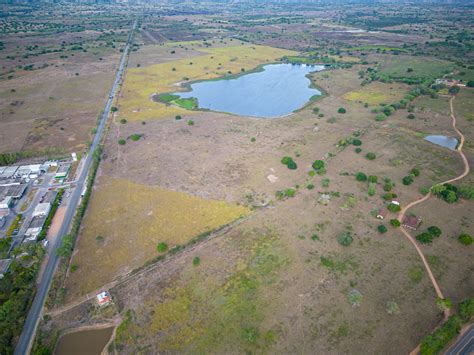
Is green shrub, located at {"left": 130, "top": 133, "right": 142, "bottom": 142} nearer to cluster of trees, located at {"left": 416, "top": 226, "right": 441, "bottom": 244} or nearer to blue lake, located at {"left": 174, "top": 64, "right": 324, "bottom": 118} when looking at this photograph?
blue lake, located at {"left": 174, "top": 64, "right": 324, "bottom": 118}

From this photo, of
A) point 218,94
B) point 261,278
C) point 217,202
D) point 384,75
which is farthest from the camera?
point 384,75

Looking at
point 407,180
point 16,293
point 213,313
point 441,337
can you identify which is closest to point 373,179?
point 407,180

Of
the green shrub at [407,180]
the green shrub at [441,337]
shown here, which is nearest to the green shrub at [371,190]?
the green shrub at [407,180]

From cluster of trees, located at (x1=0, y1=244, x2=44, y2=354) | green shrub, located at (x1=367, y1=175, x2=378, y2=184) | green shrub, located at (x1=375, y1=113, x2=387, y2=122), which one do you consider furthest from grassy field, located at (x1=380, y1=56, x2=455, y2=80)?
cluster of trees, located at (x1=0, y1=244, x2=44, y2=354)

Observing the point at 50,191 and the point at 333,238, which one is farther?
the point at 50,191

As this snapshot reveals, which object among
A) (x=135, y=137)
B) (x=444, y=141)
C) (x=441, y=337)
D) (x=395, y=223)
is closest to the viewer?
(x=441, y=337)

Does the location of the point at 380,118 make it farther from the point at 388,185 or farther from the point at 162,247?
the point at 162,247

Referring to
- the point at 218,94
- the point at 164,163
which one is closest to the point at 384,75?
the point at 218,94

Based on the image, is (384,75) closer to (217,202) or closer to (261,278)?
(217,202)
